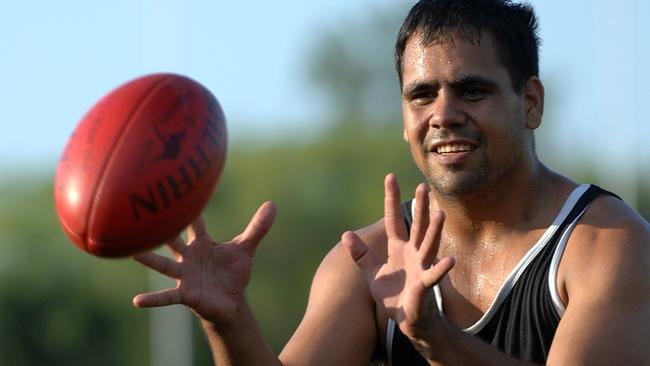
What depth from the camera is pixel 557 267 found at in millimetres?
4828

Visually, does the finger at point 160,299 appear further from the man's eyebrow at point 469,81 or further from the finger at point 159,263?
the man's eyebrow at point 469,81

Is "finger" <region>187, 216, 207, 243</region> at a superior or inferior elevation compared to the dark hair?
inferior

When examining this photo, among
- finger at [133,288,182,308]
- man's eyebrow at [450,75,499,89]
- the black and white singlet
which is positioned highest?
man's eyebrow at [450,75,499,89]

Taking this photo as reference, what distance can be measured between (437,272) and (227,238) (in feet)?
42.0

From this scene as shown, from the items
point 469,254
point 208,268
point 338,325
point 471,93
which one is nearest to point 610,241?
point 469,254

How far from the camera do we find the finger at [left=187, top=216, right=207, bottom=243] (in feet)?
15.1

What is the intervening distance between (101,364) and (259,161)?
427 cm

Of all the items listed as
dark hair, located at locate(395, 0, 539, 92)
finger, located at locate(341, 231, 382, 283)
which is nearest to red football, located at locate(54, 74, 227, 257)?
finger, located at locate(341, 231, 382, 283)

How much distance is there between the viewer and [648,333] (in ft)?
15.2

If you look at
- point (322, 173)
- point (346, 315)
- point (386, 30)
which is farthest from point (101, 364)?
point (386, 30)

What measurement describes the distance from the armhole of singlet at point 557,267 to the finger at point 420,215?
2.09 feet

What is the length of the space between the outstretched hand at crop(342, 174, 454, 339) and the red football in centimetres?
55

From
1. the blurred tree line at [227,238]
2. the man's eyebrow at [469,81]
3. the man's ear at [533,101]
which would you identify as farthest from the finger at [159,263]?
the blurred tree line at [227,238]

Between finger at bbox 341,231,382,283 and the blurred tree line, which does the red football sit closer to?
finger at bbox 341,231,382,283
